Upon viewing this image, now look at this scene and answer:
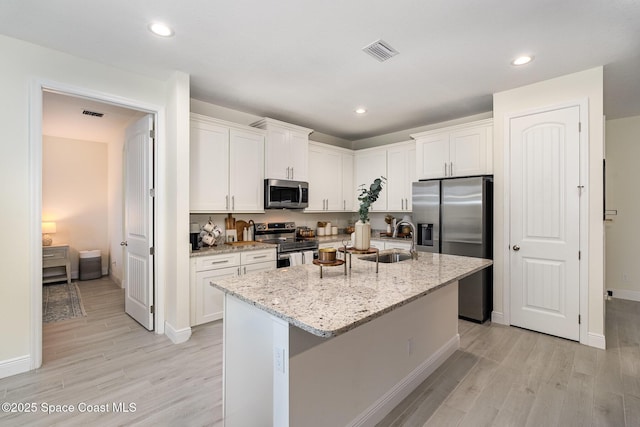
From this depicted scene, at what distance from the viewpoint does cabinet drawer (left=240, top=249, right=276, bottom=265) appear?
3615 mm

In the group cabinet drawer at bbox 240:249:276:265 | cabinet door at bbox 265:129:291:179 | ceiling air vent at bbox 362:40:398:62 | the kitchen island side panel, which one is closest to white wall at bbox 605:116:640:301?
the kitchen island side panel

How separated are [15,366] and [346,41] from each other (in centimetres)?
371

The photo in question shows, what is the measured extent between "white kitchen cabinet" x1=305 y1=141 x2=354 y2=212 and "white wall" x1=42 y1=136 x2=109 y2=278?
4340 mm

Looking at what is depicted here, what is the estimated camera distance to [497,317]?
11.4 ft

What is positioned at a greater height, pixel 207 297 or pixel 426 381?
pixel 207 297

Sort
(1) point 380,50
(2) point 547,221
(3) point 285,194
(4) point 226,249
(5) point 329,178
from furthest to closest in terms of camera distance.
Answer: (5) point 329,178 < (3) point 285,194 < (4) point 226,249 < (2) point 547,221 < (1) point 380,50

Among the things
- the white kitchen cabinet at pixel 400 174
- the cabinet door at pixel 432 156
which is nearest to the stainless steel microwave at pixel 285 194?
the white kitchen cabinet at pixel 400 174

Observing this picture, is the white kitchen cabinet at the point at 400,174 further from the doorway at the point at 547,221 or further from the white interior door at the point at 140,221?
the white interior door at the point at 140,221

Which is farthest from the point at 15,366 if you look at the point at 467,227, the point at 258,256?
the point at 467,227

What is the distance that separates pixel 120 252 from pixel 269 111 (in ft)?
12.1

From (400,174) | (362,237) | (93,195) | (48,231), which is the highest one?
(400,174)

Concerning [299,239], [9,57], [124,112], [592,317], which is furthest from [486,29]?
[124,112]

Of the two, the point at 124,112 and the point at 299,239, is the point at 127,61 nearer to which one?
the point at 124,112

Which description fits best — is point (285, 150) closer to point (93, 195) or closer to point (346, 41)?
point (346, 41)
